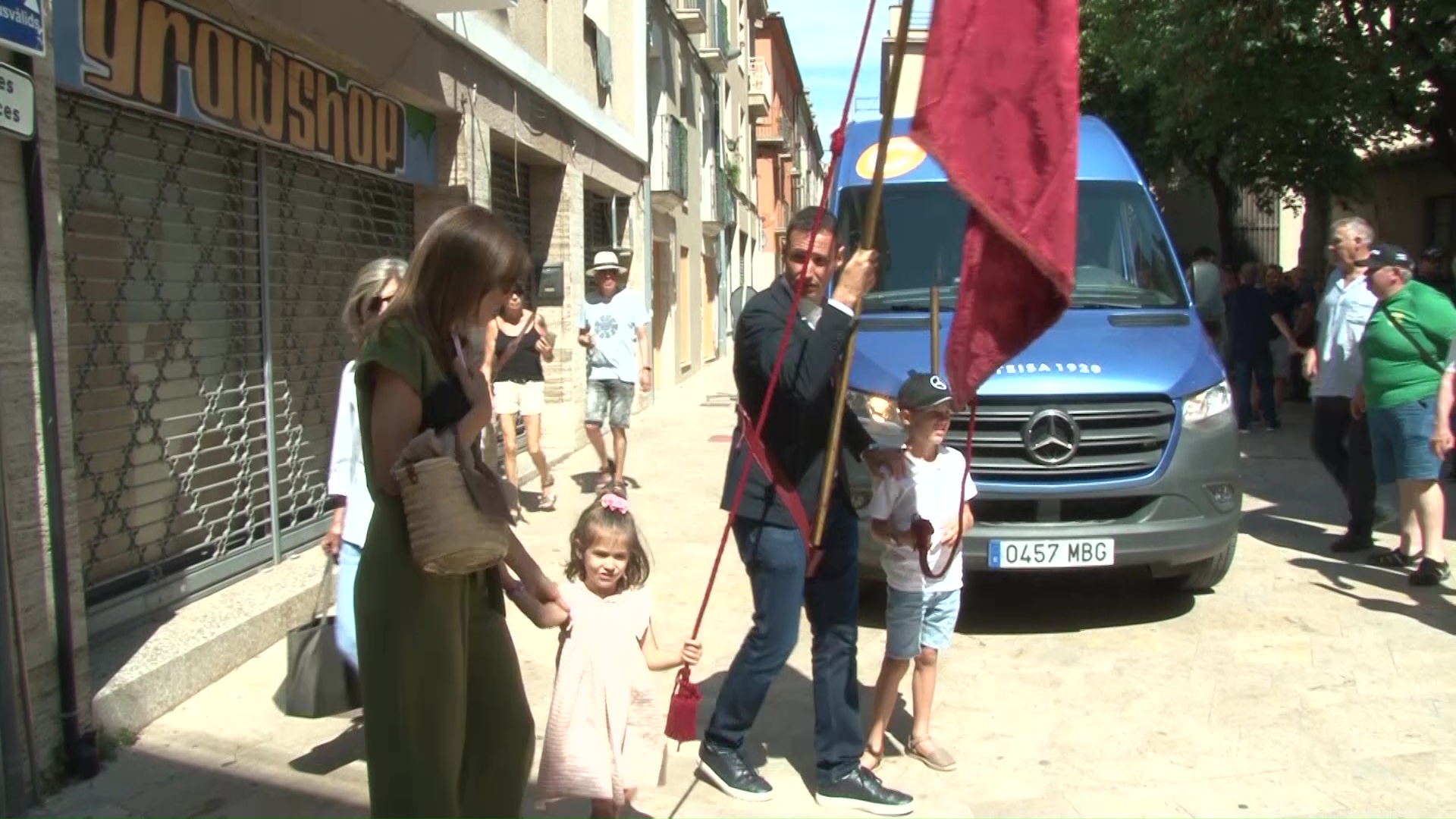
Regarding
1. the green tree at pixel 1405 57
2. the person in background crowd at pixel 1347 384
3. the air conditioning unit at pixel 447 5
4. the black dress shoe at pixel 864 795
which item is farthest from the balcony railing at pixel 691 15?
the black dress shoe at pixel 864 795

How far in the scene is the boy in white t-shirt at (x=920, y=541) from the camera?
432 centimetres

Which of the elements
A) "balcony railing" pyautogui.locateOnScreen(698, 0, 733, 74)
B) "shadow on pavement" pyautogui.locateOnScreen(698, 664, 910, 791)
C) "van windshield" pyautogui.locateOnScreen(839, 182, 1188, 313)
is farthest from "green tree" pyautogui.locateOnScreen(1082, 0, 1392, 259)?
Answer: "shadow on pavement" pyautogui.locateOnScreen(698, 664, 910, 791)

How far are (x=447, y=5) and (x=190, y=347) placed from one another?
9.52 feet

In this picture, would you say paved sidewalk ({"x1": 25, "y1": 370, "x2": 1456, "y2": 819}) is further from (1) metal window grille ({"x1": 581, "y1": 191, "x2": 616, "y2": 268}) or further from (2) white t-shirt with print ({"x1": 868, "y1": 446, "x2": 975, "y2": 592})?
(1) metal window grille ({"x1": 581, "y1": 191, "x2": 616, "y2": 268})

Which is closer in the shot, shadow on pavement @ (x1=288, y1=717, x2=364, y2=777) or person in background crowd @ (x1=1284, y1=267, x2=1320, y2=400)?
shadow on pavement @ (x1=288, y1=717, x2=364, y2=777)

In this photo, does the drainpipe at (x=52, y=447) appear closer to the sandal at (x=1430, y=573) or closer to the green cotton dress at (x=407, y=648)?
the green cotton dress at (x=407, y=648)

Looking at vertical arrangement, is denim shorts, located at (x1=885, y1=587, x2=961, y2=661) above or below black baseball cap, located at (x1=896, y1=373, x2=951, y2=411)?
below

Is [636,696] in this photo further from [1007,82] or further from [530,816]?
[1007,82]

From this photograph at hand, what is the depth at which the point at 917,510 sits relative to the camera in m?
4.36

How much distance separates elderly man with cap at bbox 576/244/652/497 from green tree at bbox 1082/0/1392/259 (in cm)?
705

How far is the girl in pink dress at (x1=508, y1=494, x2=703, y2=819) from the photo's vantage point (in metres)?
3.51

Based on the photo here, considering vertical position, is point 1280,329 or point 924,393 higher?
point 1280,329

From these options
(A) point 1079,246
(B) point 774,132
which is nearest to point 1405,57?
(A) point 1079,246

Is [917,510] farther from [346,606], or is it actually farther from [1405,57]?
[1405,57]
